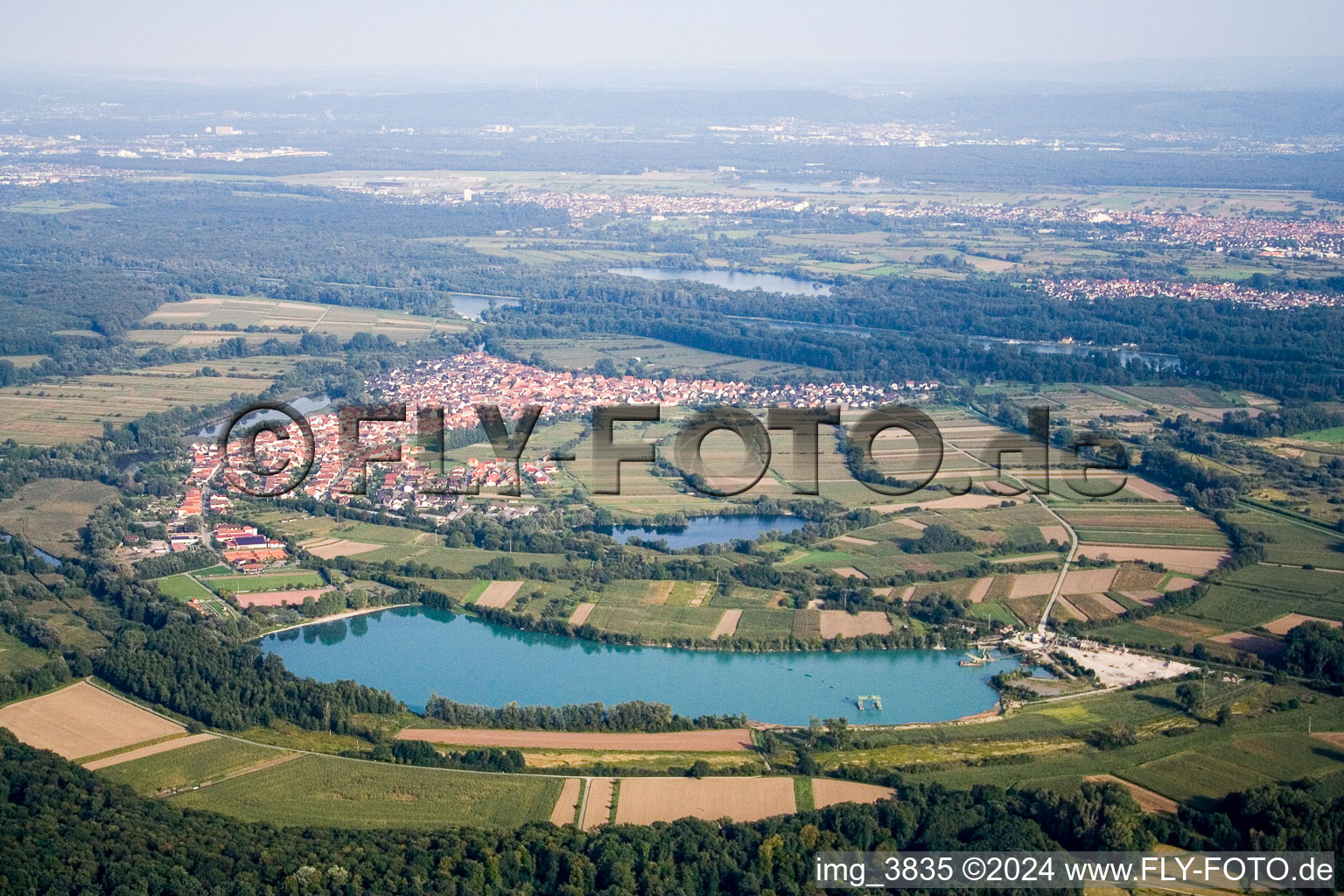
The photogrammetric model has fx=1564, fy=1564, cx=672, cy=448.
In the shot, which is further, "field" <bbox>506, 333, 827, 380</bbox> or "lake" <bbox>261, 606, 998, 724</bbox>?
"field" <bbox>506, 333, 827, 380</bbox>

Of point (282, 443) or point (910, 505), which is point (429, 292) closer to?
point (282, 443)

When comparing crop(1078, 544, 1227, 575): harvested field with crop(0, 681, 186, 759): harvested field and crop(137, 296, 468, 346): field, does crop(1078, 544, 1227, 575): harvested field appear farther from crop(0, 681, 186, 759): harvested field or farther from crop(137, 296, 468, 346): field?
crop(137, 296, 468, 346): field

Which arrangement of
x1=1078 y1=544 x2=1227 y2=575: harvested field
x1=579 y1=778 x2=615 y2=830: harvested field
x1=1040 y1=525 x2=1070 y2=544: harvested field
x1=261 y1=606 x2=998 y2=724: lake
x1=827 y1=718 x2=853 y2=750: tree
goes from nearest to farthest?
x1=579 y1=778 x2=615 y2=830: harvested field < x1=827 y1=718 x2=853 y2=750: tree < x1=261 y1=606 x2=998 y2=724: lake < x1=1078 y1=544 x2=1227 y2=575: harvested field < x1=1040 y1=525 x2=1070 y2=544: harvested field

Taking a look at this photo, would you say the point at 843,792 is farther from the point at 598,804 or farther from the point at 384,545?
the point at 384,545

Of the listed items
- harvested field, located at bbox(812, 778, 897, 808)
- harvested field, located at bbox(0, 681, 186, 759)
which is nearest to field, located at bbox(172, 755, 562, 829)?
harvested field, located at bbox(0, 681, 186, 759)

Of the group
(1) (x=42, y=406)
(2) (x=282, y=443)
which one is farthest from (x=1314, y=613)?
(1) (x=42, y=406)

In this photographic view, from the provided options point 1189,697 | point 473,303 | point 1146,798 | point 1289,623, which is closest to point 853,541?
point 1289,623

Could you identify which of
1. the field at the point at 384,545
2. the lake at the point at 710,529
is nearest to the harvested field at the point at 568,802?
the field at the point at 384,545
